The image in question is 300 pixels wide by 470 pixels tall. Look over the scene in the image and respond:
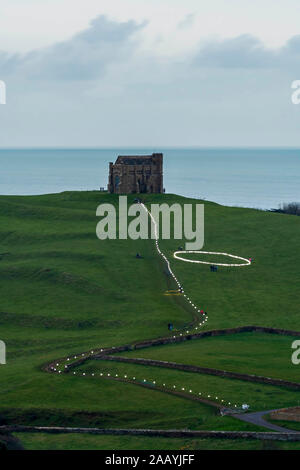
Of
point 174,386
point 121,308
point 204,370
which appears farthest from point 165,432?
point 121,308

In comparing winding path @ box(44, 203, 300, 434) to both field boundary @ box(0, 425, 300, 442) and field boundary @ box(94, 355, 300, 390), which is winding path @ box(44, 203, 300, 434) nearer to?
field boundary @ box(94, 355, 300, 390)

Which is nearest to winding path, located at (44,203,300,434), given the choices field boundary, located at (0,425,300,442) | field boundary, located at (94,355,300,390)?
field boundary, located at (94,355,300,390)

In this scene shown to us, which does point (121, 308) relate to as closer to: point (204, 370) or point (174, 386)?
point (204, 370)

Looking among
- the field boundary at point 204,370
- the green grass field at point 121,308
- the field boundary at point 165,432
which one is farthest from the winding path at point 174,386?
the field boundary at point 165,432

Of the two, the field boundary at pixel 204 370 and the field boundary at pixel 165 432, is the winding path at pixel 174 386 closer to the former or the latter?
the field boundary at pixel 204 370

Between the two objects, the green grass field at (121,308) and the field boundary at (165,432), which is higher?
the green grass field at (121,308)

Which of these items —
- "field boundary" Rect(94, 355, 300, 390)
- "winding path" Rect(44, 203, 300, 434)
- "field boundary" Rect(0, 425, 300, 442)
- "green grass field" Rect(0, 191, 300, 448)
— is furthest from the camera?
"field boundary" Rect(94, 355, 300, 390)

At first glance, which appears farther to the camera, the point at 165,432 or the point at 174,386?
the point at 174,386
